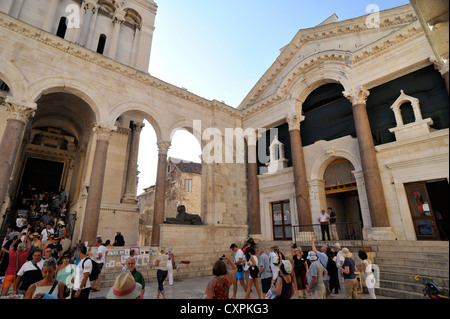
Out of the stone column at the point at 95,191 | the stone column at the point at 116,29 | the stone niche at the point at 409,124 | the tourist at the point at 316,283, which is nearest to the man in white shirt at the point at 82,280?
the tourist at the point at 316,283

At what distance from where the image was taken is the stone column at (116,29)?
56.1ft

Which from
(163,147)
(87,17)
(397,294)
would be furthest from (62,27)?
(397,294)

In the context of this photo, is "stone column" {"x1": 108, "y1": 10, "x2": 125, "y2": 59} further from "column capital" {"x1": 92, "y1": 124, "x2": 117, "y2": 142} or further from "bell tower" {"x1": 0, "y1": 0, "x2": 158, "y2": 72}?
"column capital" {"x1": 92, "y1": 124, "x2": 117, "y2": 142}

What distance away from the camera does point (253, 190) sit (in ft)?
50.0

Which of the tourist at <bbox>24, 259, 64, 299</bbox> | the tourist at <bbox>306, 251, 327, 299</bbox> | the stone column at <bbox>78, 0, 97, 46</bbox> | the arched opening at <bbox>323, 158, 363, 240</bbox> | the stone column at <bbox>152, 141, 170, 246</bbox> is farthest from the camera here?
the stone column at <bbox>78, 0, 97, 46</bbox>

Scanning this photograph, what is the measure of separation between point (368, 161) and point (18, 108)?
14317mm

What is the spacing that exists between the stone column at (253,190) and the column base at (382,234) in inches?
244

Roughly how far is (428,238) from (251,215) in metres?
8.35

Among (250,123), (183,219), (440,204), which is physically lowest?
(183,219)

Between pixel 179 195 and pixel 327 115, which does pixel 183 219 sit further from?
pixel 179 195

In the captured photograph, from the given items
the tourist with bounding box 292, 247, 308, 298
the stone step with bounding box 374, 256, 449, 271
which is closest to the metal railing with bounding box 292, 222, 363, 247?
the stone step with bounding box 374, 256, 449, 271

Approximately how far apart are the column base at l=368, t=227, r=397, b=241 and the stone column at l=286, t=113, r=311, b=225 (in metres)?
2.94

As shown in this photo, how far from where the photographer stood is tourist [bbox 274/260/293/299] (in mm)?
3962
